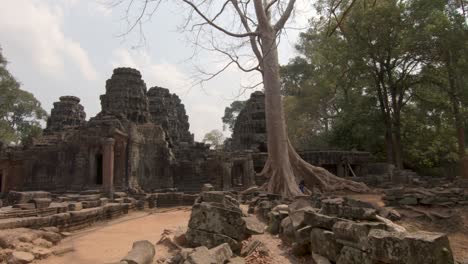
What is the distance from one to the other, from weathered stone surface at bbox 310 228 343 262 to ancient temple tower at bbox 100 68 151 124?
2227cm

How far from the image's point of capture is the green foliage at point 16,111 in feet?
94.8

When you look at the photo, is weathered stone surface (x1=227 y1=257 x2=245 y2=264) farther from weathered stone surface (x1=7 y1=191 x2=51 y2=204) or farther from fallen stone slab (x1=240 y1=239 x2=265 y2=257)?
weathered stone surface (x1=7 y1=191 x2=51 y2=204)

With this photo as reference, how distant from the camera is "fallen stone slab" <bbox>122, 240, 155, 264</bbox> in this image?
4.25m

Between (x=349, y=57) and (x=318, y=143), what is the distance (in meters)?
10.9

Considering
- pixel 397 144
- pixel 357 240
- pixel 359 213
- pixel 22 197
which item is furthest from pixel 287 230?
pixel 397 144

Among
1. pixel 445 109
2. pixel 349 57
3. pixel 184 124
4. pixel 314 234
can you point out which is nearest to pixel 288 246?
pixel 314 234

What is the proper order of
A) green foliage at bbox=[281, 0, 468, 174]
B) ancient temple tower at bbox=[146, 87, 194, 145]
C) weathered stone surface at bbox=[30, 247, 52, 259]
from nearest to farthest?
weathered stone surface at bbox=[30, 247, 52, 259]
green foliage at bbox=[281, 0, 468, 174]
ancient temple tower at bbox=[146, 87, 194, 145]

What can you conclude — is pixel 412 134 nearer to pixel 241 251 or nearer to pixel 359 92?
→ pixel 359 92

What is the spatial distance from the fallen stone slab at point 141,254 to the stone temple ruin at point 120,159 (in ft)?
43.2

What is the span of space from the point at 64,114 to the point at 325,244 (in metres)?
32.6

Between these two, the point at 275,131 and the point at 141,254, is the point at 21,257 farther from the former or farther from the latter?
the point at 275,131

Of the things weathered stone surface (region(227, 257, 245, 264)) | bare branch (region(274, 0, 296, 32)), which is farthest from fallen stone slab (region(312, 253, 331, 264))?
bare branch (region(274, 0, 296, 32))

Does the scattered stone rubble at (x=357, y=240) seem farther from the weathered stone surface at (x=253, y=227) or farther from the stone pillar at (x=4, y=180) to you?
the stone pillar at (x=4, y=180)

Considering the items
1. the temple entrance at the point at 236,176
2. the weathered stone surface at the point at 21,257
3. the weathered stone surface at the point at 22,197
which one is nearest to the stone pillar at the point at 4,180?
the weathered stone surface at the point at 22,197
